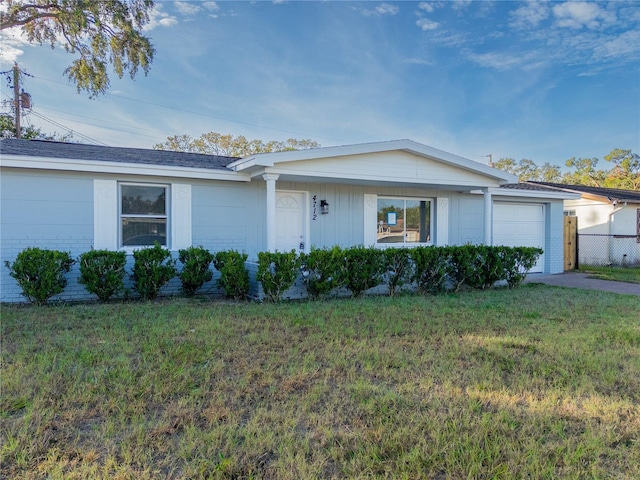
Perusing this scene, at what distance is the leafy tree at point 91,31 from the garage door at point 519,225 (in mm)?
12876

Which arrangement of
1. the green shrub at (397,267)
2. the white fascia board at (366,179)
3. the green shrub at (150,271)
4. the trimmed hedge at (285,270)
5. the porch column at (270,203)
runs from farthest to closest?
the green shrub at (397,267) → the white fascia board at (366,179) → the porch column at (270,203) → the green shrub at (150,271) → the trimmed hedge at (285,270)

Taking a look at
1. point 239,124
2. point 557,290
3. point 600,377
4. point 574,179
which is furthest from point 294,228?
point 574,179

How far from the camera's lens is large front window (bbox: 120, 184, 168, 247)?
25.4ft

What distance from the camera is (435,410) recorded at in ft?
9.46

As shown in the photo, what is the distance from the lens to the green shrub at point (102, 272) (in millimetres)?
6691

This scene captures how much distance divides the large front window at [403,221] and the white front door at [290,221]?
2086mm

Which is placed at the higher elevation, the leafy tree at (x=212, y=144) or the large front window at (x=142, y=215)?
the leafy tree at (x=212, y=144)

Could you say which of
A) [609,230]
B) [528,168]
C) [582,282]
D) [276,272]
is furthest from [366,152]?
[528,168]

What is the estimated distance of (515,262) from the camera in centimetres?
934

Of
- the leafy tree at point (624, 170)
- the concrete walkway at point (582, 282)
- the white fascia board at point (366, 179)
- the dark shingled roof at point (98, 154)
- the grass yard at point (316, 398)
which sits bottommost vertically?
the grass yard at point (316, 398)

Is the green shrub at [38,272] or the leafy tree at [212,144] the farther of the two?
the leafy tree at [212,144]

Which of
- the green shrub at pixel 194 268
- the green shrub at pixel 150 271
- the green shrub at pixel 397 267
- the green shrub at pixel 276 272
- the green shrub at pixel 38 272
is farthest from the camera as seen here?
the green shrub at pixel 397 267

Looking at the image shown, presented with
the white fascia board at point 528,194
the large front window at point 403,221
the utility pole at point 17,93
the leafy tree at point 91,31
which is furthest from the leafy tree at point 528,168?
the utility pole at point 17,93

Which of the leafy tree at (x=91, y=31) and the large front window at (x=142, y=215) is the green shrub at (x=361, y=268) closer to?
the large front window at (x=142, y=215)
